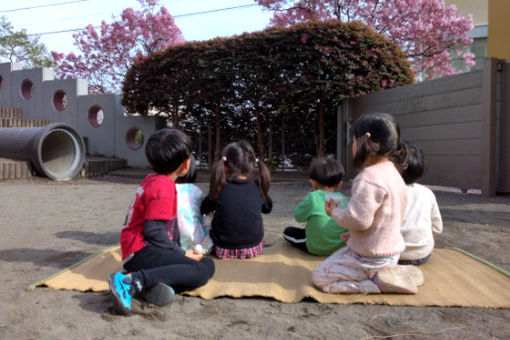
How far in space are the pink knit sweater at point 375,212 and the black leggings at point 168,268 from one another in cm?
83

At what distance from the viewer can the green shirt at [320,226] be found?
3029 mm

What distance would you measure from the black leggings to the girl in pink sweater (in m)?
0.69

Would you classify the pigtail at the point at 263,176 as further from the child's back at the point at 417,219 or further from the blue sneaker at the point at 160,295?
the blue sneaker at the point at 160,295

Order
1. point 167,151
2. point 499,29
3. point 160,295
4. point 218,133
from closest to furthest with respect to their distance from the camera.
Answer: point 160,295 < point 167,151 < point 499,29 < point 218,133

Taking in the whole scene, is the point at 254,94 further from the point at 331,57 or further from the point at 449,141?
the point at 449,141

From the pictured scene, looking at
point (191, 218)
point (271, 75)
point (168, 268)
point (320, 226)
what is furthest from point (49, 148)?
point (168, 268)

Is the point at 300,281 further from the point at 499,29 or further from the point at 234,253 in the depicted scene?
the point at 499,29

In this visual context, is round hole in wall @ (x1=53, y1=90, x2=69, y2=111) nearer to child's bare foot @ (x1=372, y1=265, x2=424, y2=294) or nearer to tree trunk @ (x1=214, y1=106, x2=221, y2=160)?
tree trunk @ (x1=214, y1=106, x2=221, y2=160)

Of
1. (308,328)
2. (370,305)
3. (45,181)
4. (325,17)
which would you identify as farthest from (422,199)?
(325,17)

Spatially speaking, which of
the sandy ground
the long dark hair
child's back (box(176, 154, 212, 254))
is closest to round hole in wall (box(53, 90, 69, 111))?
the sandy ground

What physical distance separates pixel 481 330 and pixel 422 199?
1.10m

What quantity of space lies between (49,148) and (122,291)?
8.64 metres

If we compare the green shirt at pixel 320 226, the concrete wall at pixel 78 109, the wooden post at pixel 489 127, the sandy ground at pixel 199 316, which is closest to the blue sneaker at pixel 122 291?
the sandy ground at pixel 199 316

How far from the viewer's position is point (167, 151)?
239cm
